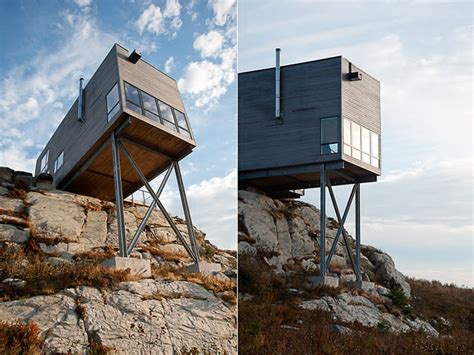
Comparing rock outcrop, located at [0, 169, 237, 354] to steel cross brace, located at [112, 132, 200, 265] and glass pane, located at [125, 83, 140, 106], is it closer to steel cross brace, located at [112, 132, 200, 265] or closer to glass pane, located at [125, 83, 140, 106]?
steel cross brace, located at [112, 132, 200, 265]

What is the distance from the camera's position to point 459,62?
581 inches

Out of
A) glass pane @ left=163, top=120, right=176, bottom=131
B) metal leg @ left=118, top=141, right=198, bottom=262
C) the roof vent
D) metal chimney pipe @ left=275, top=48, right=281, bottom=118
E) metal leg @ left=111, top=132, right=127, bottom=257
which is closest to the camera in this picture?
the roof vent

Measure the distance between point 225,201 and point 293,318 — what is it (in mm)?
3282

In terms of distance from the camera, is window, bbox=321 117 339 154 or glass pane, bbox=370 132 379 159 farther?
glass pane, bbox=370 132 379 159

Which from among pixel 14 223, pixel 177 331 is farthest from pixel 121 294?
pixel 14 223

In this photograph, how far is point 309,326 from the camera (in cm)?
929

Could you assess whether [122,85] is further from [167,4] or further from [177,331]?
[177,331]

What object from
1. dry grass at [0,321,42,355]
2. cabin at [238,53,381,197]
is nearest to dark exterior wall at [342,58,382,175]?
cabin at [238,53,381,197]

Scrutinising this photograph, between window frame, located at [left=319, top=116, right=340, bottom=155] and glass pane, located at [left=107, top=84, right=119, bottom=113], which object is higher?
window frame, located at [left=319, top=116, right=340, bottom=155]

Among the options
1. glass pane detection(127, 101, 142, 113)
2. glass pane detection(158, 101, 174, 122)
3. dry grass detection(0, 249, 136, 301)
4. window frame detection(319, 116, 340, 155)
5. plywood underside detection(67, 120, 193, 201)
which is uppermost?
window frame detection(319, 116, 340, 155)

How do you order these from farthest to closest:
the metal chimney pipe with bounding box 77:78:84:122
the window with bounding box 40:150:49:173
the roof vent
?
the roof vent < the window with bounding box 40:150:49:173 < the metal chimney pipe with bounding box 77:78:84:122

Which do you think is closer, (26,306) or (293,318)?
(26,306)

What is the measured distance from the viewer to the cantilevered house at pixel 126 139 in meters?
7.73

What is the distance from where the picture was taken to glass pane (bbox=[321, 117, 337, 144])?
1445cm
